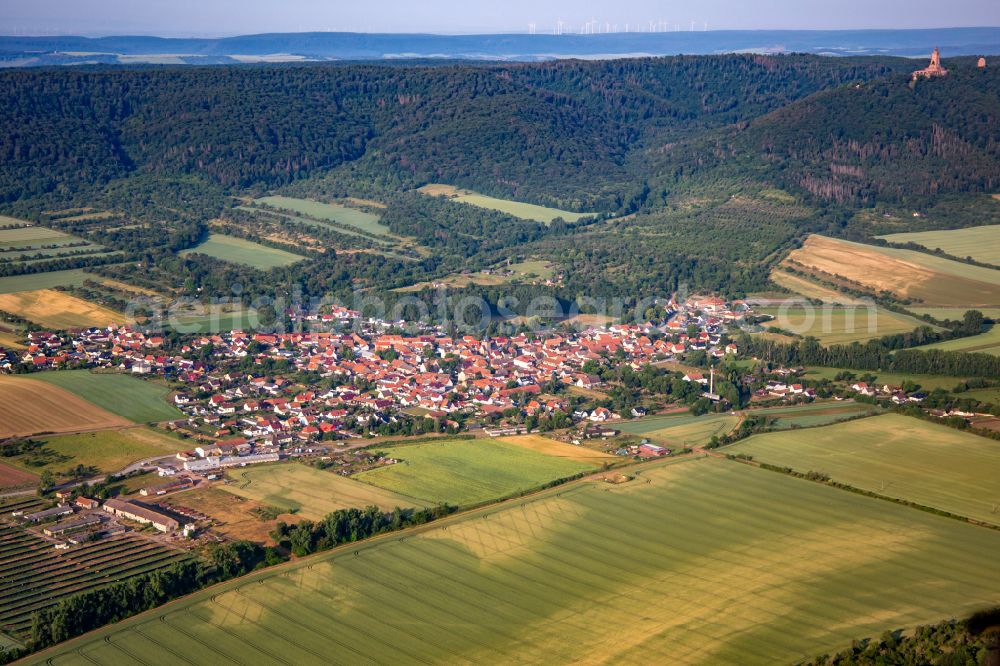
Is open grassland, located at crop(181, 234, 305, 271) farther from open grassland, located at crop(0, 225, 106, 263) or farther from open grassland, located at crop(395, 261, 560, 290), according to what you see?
open grassland, located at crop(395, 261, 560, 290)

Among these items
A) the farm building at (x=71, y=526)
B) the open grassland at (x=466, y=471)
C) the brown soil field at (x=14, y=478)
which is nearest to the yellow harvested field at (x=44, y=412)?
the brown soil field at (x=14, y=478)

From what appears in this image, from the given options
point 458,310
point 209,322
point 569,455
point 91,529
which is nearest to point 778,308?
point 458,310

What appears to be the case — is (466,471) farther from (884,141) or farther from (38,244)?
(884,141)

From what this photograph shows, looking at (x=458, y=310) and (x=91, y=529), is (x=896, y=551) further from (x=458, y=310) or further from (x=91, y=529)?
(x=458, y=310)

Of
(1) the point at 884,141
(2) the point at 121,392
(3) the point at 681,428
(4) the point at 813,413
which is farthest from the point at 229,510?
(1) the point at 884,141

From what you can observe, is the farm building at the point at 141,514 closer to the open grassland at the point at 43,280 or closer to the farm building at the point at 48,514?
the farm building at the point at 48,514

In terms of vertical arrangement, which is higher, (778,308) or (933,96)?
(933,96)
